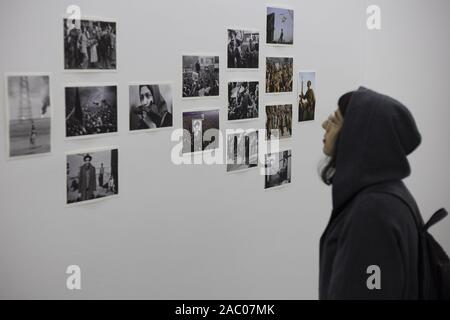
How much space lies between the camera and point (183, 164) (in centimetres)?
368

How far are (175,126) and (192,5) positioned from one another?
0.74m

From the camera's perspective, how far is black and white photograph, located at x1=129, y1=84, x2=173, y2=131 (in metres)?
3.35

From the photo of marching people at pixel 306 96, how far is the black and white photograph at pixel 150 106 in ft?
4.55

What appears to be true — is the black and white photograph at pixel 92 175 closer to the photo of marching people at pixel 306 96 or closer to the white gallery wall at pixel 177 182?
the white gallery wall at pixel 177 182

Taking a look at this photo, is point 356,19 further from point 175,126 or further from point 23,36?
point 23,36

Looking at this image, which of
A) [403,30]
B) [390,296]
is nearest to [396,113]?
[390,296]

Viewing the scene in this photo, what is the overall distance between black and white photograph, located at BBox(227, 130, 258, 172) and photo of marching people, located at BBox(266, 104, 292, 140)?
16cm

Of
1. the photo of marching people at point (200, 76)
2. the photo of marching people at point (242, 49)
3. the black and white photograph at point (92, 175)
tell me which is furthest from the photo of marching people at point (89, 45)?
the photo of marching people at point (242, 49)

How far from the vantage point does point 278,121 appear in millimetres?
4422

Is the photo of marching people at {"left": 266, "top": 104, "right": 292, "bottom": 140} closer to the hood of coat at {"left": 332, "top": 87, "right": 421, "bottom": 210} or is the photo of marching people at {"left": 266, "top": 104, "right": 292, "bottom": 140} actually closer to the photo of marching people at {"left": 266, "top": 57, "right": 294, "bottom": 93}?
the photo of marching people at {"left": 266, "top": 57, "right": 294, "bottom": 93}

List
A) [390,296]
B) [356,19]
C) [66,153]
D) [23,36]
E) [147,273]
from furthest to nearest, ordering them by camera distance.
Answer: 1. [356,19]
2. [147,273]
3. [66,153]
4. [23,36]
5. [390,296]

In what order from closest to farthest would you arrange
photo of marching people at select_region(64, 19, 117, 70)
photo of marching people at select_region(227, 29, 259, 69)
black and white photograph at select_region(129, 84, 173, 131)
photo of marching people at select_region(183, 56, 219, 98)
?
photo of marching people at select_region(64, 19, 117, 70)
black and white photograph at select_region(129, 84, 173, 131)
photo of marching people at select_region(183, 56, 219, 98)
photo of marching people at select_region(227, 29, 259, 69)

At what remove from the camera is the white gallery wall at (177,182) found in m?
2.90

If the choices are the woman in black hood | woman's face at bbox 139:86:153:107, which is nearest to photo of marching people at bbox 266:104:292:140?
woman's face at bbox 139:86:153:107
